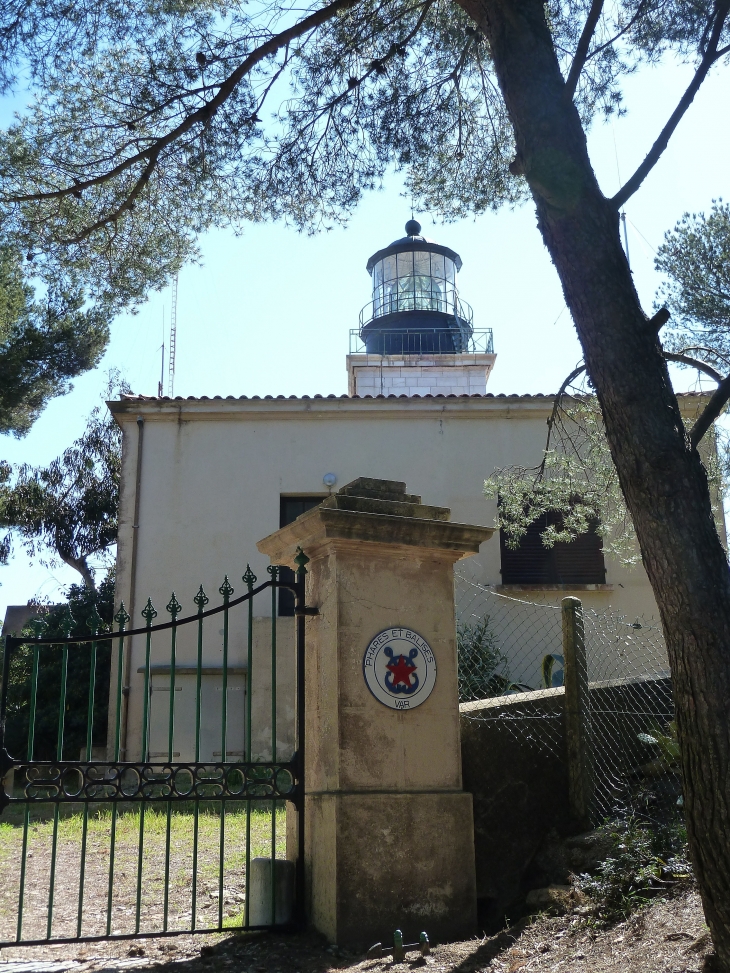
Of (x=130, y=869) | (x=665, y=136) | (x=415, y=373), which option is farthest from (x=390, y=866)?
(x=415, y=373)

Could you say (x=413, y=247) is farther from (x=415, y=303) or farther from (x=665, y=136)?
(x=665, y=136)

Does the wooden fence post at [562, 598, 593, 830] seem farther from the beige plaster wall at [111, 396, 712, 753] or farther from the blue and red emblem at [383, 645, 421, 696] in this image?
the beige plaster wall at [111, 396, 712, 753]

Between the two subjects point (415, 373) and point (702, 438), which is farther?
point (415, 373)

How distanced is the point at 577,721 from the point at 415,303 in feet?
73.6

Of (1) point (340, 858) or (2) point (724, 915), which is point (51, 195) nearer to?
(1) point (340, 858)

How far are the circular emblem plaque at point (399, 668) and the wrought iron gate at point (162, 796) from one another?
1.48 ft

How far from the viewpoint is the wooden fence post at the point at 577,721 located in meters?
5.61

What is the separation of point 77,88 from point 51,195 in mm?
1240

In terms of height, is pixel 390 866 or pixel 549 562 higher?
pixel 549 562

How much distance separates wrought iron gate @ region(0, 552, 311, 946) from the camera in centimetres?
459

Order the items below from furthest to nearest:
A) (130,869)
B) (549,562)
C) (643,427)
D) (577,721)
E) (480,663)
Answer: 1. (549,562)
2. (480,663)
3. (130,869)
4. (577,721)
5. (643,427)

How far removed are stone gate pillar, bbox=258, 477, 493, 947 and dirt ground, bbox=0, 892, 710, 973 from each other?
0.70ft

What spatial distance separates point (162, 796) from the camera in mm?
4652

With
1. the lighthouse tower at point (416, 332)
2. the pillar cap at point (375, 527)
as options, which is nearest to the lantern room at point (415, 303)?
the lighthouse tower at point (416, 332)
